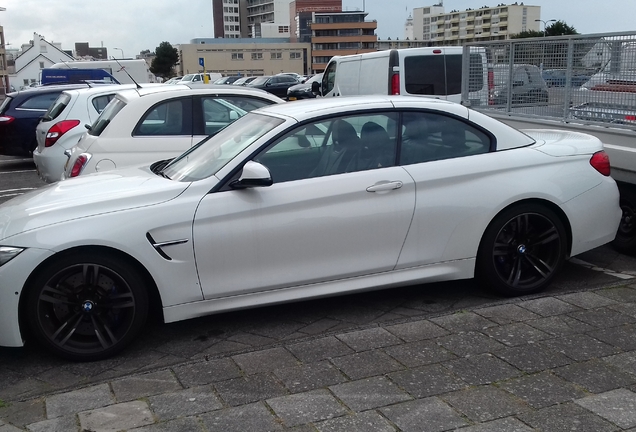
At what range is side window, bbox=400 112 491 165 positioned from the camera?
4.94 metres

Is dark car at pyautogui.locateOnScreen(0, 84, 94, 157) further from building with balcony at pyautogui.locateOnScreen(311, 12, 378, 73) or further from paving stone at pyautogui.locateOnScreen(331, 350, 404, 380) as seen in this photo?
building with balcony at pyautogui.locateOnScreen(311, 12, 378, 73)

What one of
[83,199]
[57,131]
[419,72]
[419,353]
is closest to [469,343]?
[419,353]

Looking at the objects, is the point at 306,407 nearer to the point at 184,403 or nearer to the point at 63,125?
the point at 184,403

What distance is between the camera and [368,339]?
429 cm

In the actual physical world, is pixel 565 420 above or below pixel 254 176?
below

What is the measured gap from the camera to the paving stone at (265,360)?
3.95m

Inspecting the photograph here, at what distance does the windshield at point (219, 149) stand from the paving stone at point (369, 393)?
172 centimetres

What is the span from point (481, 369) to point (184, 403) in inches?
62.4

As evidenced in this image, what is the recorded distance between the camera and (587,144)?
540cm

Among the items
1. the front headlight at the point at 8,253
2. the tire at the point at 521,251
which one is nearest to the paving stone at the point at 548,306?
the tire at the point at 521,251

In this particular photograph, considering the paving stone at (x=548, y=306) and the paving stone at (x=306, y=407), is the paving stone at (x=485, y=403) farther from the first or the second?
the paving stone at (x=548, y=306)

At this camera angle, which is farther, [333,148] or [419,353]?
[333,148]

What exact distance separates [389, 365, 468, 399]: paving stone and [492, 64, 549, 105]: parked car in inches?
163

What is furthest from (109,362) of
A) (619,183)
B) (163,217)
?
(619,183)
